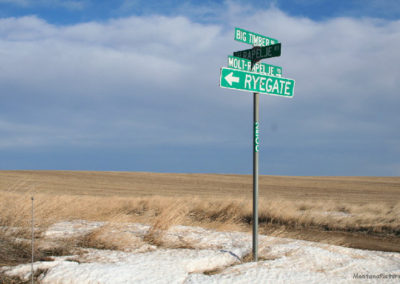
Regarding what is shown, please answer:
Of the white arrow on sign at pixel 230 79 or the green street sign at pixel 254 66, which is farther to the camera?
the green street sign at pixel 254 66

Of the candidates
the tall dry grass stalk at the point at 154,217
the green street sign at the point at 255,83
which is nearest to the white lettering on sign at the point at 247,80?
the green street sign at the point at 255,83

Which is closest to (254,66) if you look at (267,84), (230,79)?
(267,84)

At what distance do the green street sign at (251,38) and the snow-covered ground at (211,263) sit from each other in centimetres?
309

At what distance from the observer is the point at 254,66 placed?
6223 mm

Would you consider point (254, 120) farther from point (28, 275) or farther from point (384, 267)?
point (28, 275)

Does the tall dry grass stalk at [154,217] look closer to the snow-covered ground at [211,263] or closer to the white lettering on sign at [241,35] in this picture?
the snow-covered ground at [211,263]

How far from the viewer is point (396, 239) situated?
391 inches

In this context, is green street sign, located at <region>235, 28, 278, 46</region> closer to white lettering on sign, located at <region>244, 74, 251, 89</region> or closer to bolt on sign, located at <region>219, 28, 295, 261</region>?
bolt on sign, located at <region>219, 28, 295, 261</region>

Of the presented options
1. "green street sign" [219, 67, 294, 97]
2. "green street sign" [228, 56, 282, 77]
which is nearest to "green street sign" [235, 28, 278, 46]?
"green street sign" [228, 56, 282, 77]

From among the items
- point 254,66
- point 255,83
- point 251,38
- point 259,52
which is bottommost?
point 255,83

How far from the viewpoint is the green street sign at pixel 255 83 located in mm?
5645

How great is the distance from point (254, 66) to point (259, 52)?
217mm

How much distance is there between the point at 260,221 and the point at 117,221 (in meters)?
5.91

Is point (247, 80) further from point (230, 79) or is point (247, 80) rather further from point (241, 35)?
point (241, 35)
